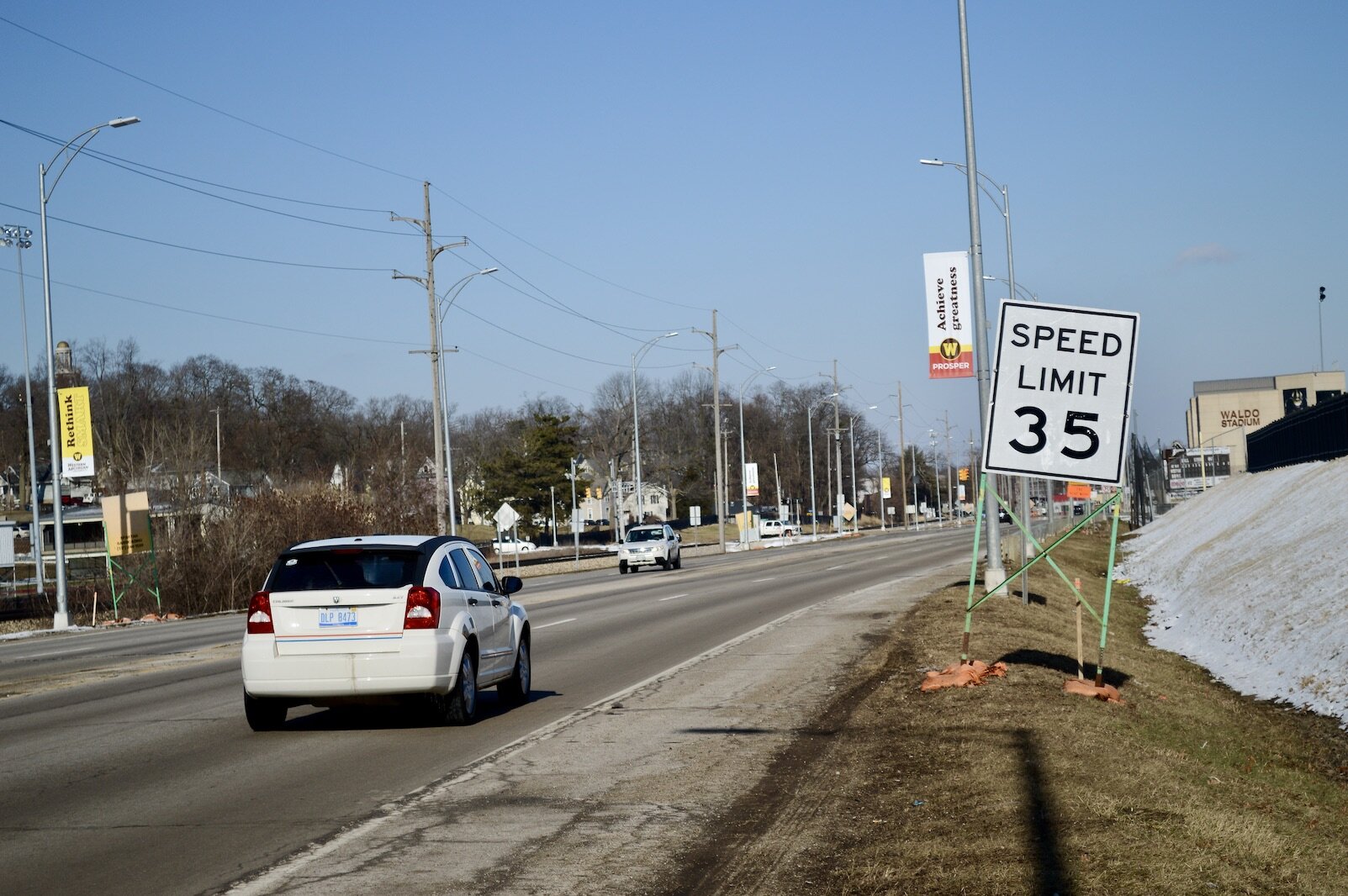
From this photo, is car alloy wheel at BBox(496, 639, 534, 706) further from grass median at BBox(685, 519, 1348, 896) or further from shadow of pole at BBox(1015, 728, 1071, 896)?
shadow of pole at BBox(1015, 728, 1071, 896)

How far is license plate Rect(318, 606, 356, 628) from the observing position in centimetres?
1135

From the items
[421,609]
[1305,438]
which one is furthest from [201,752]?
[1305,438]

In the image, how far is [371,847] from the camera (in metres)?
7.24

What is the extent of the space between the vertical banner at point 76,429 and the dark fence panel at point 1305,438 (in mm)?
33848

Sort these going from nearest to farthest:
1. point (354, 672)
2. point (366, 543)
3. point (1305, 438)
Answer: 1. point (354, 672)
2. point (366, 543)
3. point (1305, 438)

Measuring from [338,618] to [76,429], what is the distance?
32311mm

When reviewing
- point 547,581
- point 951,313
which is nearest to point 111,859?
point 951,313

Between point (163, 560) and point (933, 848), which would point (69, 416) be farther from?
point (933, 848)

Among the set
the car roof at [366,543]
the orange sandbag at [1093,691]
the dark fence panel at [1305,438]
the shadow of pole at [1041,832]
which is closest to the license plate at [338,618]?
the car roof at [366,543]

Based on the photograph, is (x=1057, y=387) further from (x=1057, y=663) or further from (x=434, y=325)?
(x=434, y=325)

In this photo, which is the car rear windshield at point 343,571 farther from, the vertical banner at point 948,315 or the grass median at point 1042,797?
the vertical banner at point 948,315

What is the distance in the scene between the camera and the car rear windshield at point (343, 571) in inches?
454

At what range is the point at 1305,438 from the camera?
1540 inches

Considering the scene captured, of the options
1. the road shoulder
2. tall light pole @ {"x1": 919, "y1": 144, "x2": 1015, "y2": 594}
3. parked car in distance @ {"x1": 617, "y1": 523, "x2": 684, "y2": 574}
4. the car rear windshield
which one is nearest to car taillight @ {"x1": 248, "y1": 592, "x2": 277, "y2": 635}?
the car rear windshield
